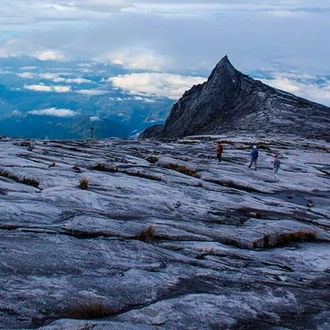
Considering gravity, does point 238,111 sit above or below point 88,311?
above

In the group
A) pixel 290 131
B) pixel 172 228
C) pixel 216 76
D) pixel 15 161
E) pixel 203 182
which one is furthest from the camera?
pixel 216 76

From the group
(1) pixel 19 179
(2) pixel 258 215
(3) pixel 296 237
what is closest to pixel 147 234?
(3) pixel 296 237

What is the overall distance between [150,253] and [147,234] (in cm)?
174

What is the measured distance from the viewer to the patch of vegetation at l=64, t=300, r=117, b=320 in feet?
39.2

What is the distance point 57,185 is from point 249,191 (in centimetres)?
1410

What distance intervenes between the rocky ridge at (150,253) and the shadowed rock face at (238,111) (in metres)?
59.5

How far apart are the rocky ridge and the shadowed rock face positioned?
59.5 meters

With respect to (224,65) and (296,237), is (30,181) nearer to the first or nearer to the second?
(296,237)

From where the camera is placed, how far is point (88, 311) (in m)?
12.0

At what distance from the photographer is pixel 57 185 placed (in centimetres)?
2364

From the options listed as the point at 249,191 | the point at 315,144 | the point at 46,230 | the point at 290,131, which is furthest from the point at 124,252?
the point at 290,131

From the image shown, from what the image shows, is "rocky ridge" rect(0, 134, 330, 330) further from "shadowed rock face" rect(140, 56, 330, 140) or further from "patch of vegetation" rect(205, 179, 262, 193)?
"shadowed rock face" rect(140, 56, 330, 140)

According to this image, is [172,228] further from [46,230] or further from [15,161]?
[15,161]

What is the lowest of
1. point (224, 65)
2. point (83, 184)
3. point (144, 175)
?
point (144, 175)
